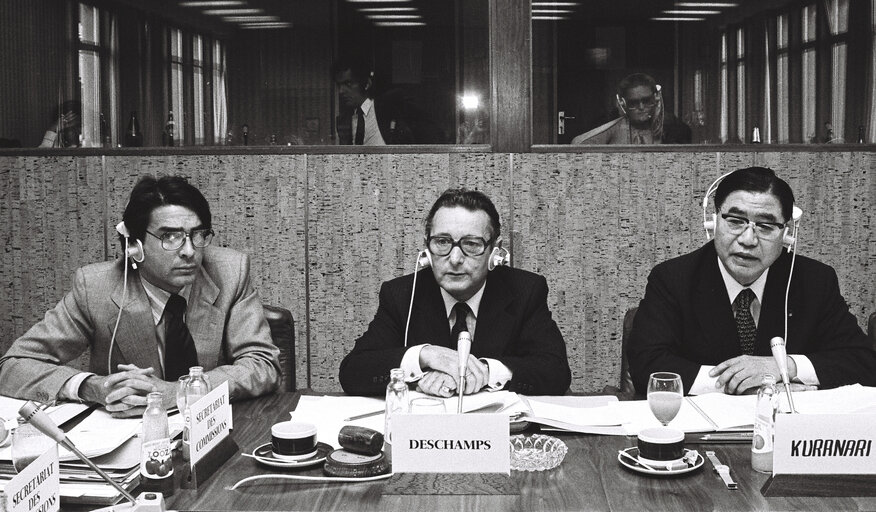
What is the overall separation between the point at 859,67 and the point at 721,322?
69.8 inches

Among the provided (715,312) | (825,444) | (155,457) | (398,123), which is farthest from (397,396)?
(398,123)

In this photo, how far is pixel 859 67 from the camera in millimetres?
3625

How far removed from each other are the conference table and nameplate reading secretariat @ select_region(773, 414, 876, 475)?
0.05m

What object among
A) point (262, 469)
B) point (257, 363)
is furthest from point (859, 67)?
point (262, 469)

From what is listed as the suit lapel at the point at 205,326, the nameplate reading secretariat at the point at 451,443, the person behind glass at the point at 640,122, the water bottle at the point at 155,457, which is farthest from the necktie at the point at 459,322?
the person behind glass at the point at 640,122

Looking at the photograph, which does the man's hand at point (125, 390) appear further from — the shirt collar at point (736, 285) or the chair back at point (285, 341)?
the shirt collar at point (736, 285)

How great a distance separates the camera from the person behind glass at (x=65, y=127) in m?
3.67

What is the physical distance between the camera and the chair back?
8.41 feet

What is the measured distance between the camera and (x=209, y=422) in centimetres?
165

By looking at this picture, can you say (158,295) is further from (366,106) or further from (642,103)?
(642,103)

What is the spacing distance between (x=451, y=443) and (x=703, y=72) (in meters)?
2.72

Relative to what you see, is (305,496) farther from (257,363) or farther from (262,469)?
(257,363)

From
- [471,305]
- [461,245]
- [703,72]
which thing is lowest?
[471,305]

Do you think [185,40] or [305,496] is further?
[185,40]
